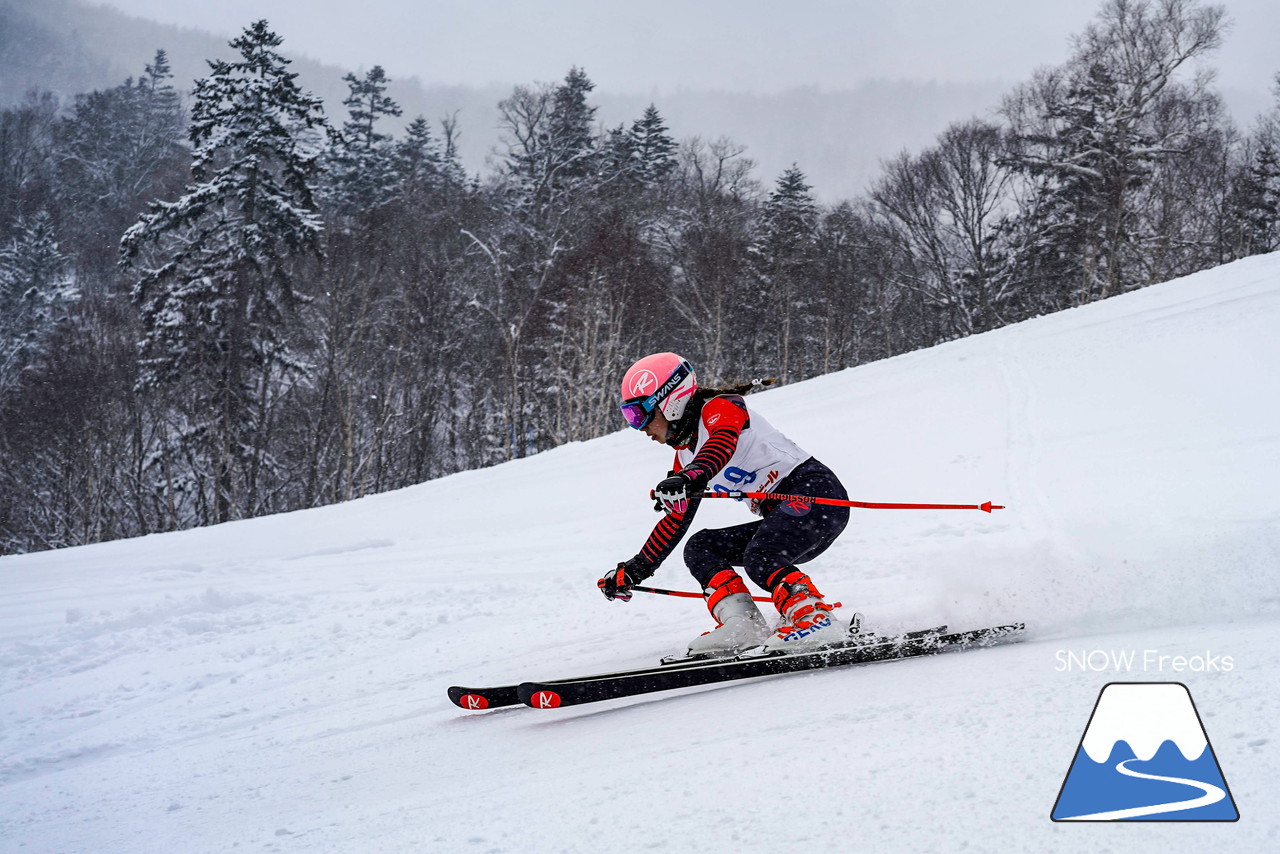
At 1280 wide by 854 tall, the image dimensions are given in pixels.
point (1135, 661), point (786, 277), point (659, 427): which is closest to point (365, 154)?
point (786, 277)

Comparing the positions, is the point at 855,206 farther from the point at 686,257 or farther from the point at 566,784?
the point at 566,784

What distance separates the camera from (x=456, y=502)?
1161 cm

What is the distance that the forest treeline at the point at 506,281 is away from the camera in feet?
84.2

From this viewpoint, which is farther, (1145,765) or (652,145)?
(652,145)

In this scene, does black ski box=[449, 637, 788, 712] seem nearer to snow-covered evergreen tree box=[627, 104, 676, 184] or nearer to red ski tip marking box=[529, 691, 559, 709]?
red ski tip marking box=[529, 691, 559, 709]

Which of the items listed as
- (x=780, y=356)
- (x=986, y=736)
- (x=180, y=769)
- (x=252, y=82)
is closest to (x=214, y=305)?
(x=252, y=82)

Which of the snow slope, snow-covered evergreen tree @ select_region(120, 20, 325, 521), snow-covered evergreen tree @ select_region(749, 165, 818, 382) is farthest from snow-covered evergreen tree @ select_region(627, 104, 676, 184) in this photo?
the snow slope

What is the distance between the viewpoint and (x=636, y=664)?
4465mm

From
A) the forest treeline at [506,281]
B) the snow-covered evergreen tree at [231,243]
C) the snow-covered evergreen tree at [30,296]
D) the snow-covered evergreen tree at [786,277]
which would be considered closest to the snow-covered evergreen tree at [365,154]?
the forest treeline at [506,281]

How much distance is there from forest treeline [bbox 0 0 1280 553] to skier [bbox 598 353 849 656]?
78.7 ft

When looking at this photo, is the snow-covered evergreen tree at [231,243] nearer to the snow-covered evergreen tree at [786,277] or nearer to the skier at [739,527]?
the snow-covered evergreen tree at [786,277]

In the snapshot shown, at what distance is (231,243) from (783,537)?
25.6 metres

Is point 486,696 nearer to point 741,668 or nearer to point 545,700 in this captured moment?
point 545,700

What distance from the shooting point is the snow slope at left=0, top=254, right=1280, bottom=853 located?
7.97 feet
